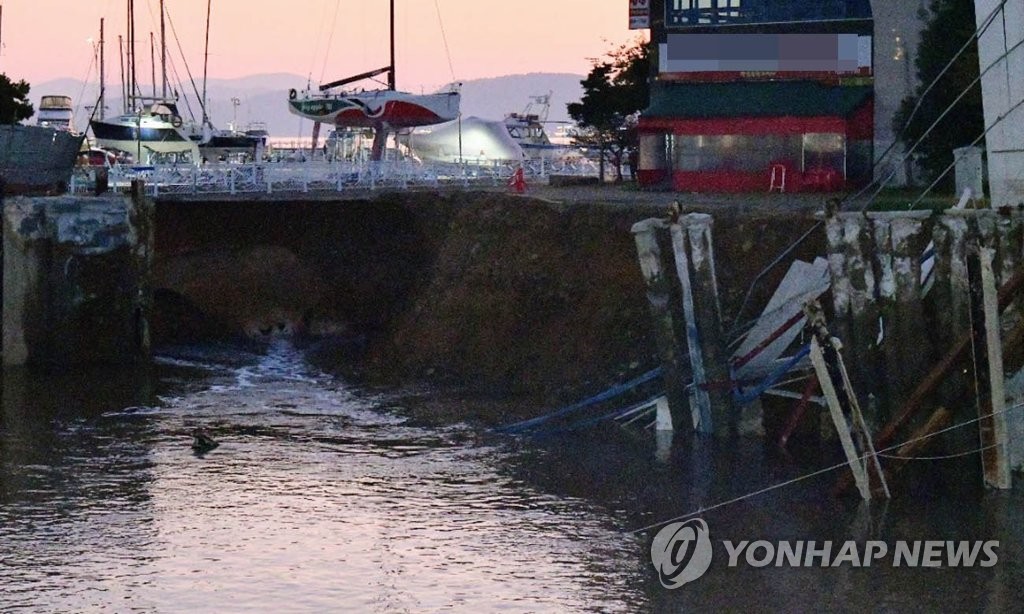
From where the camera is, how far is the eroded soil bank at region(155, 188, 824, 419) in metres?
26.6

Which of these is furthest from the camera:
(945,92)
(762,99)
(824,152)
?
(762,99)

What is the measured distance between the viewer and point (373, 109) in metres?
48.0

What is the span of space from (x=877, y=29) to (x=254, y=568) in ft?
91.9

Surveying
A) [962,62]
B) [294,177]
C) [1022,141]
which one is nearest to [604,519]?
[1022,141]

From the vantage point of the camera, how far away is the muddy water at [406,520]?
619 inches

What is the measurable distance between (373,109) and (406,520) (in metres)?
30.6

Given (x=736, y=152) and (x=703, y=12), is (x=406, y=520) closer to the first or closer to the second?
(x=736, y=152)

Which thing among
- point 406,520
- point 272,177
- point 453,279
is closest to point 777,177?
point 453,279

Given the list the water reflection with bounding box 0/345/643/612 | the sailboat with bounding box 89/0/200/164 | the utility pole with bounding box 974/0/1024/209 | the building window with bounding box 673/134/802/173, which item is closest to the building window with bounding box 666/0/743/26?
the building window with bounding box 673/134/802/173

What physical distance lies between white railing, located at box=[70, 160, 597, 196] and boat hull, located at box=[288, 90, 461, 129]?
22.9 feet

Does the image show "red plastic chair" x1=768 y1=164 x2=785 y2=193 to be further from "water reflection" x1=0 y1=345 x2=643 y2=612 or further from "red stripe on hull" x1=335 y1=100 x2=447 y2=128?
"water reflection" x1=0 y1=345 x2=643 y2=612

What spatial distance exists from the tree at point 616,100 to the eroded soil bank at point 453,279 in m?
15.3

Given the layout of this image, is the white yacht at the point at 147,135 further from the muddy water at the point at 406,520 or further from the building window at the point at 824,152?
the muddy water at the point at 406,520

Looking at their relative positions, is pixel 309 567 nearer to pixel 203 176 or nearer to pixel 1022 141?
pixel 1022 141
